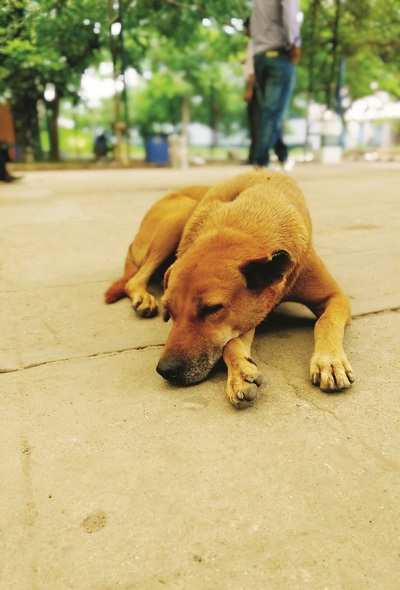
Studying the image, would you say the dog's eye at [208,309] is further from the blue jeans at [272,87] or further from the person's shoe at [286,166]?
the person's shoe at [286,166]

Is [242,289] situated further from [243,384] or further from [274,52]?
[274,52]

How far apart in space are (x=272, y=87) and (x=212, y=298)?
5.72 m

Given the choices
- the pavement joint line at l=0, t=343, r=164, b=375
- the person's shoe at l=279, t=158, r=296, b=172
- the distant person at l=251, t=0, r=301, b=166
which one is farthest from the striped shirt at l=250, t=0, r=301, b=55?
the pavement joint line at l=0, t=343, r=164, b=375

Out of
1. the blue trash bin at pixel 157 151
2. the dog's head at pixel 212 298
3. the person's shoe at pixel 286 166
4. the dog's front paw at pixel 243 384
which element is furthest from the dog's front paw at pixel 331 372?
the blue trash bin at pixel 157 151

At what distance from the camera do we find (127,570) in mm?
1091

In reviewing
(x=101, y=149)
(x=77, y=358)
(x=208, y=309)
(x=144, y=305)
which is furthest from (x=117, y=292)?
(x=101, y=149)

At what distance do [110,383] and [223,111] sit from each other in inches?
1466

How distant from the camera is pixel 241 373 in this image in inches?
72.9

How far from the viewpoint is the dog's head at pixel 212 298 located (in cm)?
190

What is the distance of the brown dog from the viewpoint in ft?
6.19

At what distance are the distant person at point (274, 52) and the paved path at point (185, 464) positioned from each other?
4.89 meters

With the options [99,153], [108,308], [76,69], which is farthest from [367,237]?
[99,153]

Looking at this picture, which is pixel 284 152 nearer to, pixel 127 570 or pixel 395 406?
pixel 395 406

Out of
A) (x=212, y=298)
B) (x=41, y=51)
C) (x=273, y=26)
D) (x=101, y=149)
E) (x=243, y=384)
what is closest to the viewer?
(x=243, y=384)
